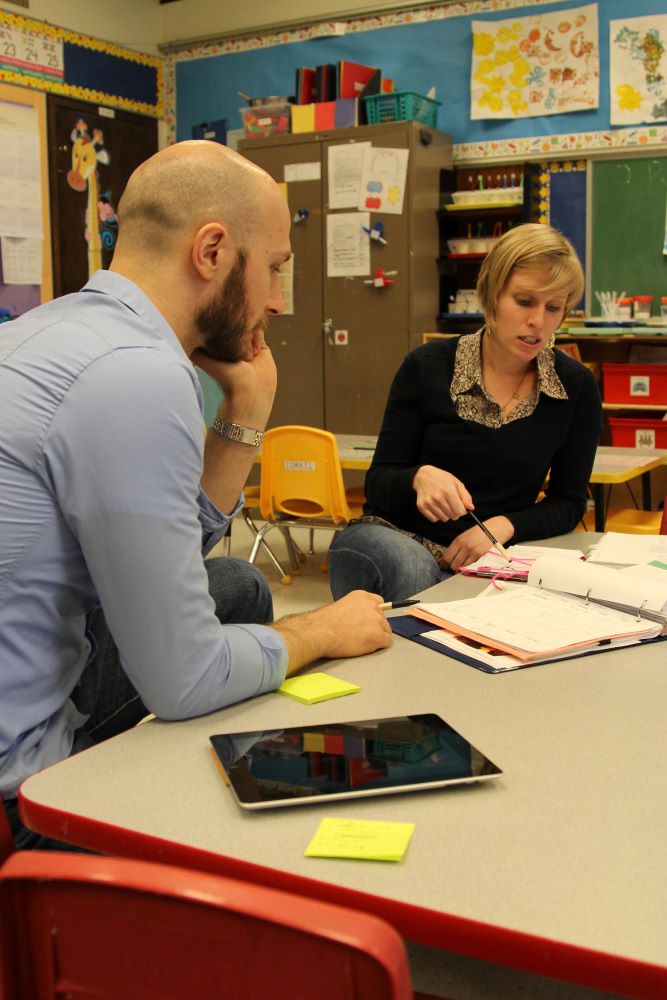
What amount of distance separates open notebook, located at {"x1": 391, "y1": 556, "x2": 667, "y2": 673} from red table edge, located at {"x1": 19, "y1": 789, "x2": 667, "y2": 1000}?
562 mm

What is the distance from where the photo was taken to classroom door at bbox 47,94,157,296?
6.28 meters

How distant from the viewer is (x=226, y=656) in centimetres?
118

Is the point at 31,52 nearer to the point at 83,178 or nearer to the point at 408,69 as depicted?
the point at 83,178

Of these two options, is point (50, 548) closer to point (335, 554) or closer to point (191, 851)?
point (191, 851)

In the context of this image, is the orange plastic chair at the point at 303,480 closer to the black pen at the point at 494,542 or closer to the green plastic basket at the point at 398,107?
the black pen at the point at 494,542

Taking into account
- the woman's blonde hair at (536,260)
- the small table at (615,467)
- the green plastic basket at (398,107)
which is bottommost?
the small table at (615,467)

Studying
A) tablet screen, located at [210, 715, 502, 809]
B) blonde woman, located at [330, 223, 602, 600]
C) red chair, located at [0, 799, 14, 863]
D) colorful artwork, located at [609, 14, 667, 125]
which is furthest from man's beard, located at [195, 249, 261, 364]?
colorful artwork, located at [609, 14, 667, 125]

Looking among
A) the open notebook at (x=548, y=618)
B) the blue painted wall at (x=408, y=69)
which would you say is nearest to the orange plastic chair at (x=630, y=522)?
the open notebook at (x=548, y=618)

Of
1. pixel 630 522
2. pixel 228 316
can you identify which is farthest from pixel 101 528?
pixel 630 522

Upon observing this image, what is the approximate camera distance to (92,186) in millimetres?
6516

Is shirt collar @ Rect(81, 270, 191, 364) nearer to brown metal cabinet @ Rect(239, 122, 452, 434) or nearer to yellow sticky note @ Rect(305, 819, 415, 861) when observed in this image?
yellow sticky note @ Rect(305, 819, 415, 861)

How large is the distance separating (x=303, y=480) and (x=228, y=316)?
266cm

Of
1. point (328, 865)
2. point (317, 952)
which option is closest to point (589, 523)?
point (328, 865)

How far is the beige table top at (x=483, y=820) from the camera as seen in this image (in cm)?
77
